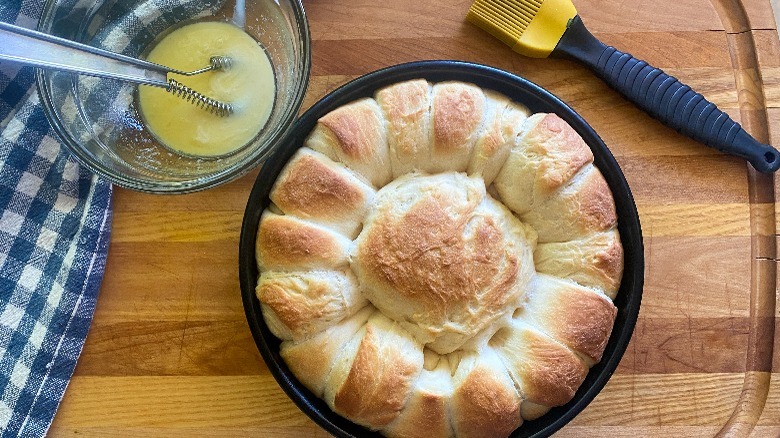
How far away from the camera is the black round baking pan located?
58.3 inches

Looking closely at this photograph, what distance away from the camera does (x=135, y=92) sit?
158 cm

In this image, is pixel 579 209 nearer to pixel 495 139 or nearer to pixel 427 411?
pixel 495 139

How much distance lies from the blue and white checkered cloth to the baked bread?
499 mm

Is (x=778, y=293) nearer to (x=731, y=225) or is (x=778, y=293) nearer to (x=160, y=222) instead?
(x=731, y=225)

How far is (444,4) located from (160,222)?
3.00ft

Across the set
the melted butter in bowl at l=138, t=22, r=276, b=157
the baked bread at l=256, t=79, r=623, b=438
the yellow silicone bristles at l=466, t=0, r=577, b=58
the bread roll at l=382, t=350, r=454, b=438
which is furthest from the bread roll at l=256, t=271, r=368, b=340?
the yellow silicone bristles at l=466, t=0, r=577, b=58

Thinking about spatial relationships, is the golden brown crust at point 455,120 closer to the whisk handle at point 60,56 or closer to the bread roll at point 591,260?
the bread roll at point 591,260

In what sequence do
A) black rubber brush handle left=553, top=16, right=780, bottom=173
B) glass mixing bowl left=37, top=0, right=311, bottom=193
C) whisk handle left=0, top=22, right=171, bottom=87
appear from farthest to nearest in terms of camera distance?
black rubber brush handle left=553, top=16, right=780, bottom=173 < glass mixing bowl left=37, top=0, right=311, bottom=193 < whisk handle left=0, top=22, right=171, bottom=87

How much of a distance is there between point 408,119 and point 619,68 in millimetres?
574

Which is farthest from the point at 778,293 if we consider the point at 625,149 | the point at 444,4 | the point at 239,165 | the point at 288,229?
the point at 239,165

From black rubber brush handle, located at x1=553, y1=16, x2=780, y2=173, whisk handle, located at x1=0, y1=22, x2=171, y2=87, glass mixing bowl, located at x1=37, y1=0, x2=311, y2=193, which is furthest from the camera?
black rubber brush handle, located at x1=553, y1=16, x2=780, y2=173

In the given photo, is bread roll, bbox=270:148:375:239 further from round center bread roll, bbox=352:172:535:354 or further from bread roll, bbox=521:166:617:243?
bread roll, bbox=521:166:617:243

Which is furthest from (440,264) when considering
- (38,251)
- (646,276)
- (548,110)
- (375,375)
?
(38,251)

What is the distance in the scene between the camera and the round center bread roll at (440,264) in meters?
1.38
